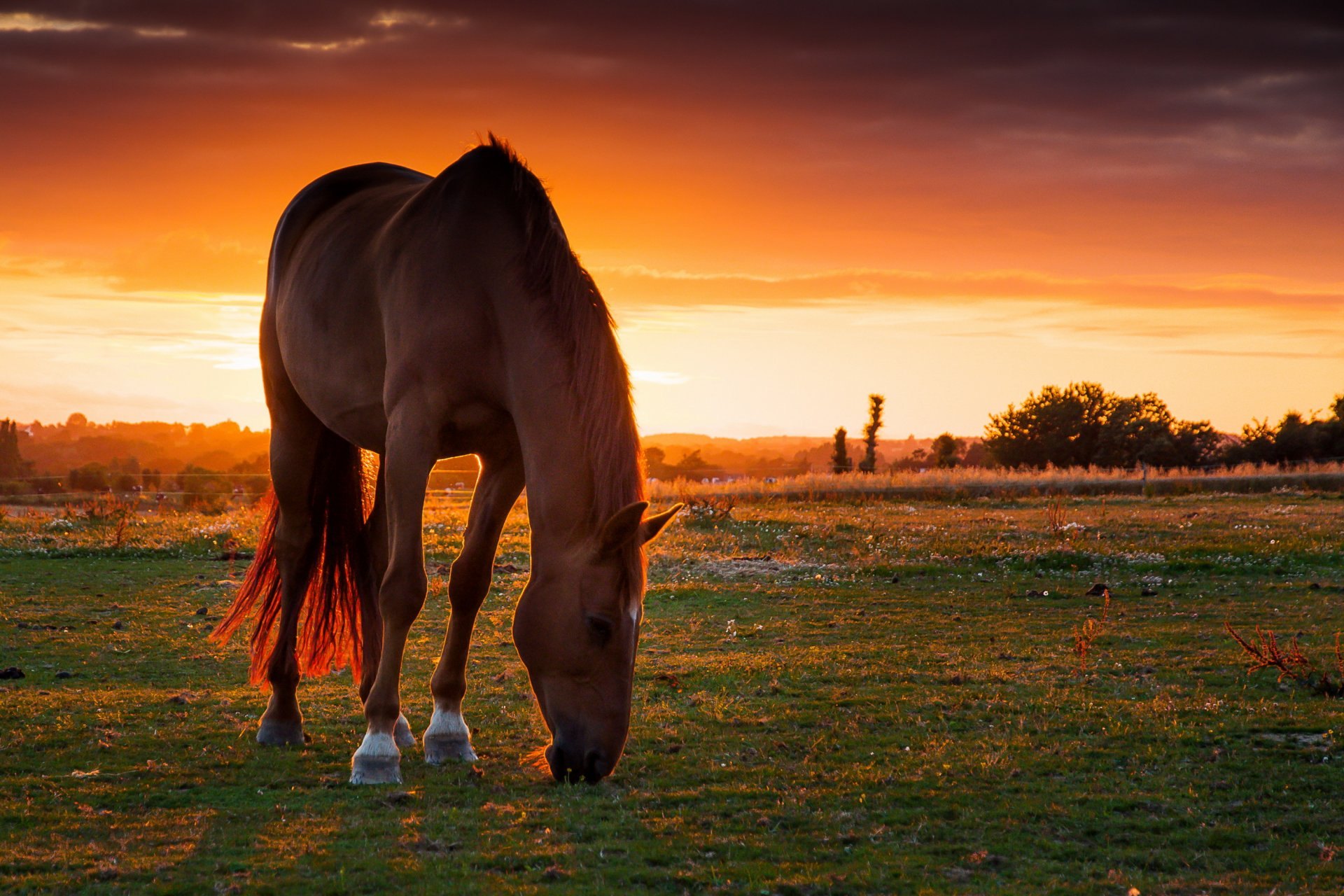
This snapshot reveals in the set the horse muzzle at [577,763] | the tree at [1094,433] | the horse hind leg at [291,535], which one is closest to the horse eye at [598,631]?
the horse muzzle at [577,763]

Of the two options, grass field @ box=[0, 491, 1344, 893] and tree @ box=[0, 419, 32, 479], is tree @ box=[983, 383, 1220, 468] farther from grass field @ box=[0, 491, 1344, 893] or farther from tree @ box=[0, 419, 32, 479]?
tree @ box=[0, 419, 32, 479]

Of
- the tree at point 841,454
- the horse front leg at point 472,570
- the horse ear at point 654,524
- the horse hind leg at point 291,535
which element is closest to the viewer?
the horse ear at point 654,524

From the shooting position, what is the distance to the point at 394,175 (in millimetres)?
7344

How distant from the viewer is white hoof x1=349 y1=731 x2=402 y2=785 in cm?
485

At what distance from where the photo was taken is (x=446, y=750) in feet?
17.4

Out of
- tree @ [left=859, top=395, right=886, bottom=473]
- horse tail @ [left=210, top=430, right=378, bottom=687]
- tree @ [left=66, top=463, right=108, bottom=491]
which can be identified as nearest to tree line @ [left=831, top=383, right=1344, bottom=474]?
tree @ [left=859, top=395, right=886, bottom=473]

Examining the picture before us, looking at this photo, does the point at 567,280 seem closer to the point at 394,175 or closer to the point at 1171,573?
the point at 394,175

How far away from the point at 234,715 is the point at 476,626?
3.59 metres

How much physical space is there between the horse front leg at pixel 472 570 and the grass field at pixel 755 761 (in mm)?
384

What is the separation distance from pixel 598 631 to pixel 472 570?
4.06 feet

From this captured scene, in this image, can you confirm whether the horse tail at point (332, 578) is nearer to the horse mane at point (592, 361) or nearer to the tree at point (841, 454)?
the horse mane at point (592, 361)

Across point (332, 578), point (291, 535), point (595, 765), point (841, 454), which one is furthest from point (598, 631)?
point (841, 454)

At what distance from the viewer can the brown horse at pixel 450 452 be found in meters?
4.56

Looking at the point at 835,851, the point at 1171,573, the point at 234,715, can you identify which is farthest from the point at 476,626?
the point at 1171,573
